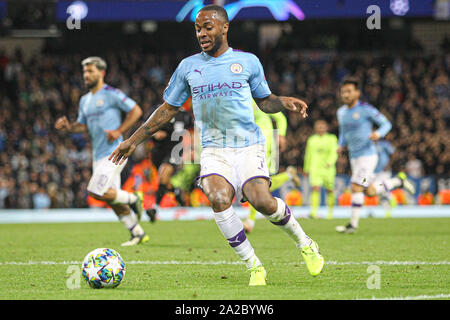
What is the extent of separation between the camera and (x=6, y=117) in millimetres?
25000

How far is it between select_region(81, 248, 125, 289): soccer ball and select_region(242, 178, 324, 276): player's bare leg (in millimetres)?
1256

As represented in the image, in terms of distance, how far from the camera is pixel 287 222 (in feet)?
20.9

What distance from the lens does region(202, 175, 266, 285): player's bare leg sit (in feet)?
20.1

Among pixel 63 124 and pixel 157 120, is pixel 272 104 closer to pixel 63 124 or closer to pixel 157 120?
pixel 157 120

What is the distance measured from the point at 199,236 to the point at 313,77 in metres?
16.6

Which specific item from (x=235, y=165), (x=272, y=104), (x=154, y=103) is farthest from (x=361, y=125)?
(x=154, y=103)

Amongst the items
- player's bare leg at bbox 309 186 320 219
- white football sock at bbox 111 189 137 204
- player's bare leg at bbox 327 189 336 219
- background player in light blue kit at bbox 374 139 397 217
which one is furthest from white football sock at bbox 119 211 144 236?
background player in light blue kit at bbox 374 139 397 217

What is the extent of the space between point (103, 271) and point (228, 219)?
3.70 ft

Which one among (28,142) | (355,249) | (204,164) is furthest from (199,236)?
(28,142)

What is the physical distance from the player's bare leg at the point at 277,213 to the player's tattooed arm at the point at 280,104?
26.4 inches

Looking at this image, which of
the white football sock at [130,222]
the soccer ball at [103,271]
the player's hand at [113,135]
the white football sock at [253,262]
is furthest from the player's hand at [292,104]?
the white football sock at [130,222]

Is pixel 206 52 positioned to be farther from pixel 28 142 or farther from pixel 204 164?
pixel 28 142

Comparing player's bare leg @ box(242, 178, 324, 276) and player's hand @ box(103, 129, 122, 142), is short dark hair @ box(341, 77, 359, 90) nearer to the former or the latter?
player's hand @ box(103, 129, 122, 142)

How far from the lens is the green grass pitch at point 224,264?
5625 millimetres
